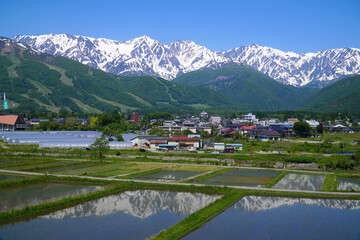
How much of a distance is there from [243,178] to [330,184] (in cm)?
690

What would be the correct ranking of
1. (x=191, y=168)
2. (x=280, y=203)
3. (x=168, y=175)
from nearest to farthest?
(x=280, y=203) → (x=168, y=175) → (x=191, y=168)

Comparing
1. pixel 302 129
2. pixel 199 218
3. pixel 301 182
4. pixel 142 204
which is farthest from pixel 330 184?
pixel 302 129

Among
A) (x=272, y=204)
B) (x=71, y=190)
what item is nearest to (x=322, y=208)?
(x=272, y=204)

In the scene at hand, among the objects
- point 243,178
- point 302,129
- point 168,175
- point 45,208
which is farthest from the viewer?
point 302,129

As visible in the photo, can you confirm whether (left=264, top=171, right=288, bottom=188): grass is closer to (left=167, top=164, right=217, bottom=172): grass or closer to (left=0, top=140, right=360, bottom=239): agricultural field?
(left=0, top=140, right=360, bottom=239): agricultural field

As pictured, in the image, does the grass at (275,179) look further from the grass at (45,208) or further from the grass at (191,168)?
the grass at (45,208)

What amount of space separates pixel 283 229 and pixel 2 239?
40.9 ft

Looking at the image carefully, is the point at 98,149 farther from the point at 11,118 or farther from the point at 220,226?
the point at 11,118

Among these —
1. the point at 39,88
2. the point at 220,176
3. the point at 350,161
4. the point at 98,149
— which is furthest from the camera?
the point at 39,88

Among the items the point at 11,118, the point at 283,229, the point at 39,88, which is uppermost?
the point at 39,88

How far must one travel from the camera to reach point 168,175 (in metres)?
32.9

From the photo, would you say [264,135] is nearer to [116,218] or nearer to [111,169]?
[111,169]

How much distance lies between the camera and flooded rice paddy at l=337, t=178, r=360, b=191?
2717 centimetres

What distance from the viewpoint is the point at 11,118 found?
277 ft
